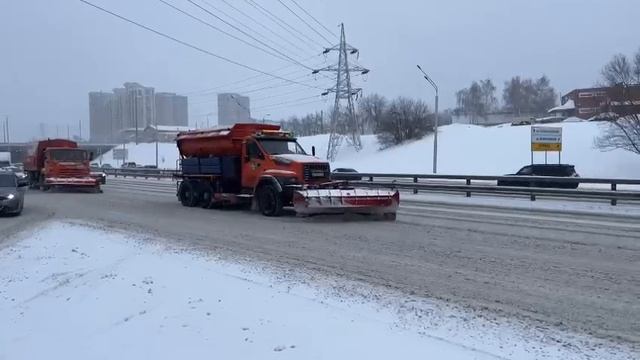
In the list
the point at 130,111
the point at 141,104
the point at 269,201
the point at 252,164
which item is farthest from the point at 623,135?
the point at 130,111

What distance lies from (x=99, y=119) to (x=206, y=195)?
117737mm

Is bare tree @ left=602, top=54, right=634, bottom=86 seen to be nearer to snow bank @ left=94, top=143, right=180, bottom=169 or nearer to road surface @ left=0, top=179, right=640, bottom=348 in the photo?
road surface @ left=0, top=179, right=640, bottom=348

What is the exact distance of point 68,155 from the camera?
34.2 meters

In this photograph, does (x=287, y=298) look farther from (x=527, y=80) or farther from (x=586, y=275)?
(x=527, y=80)

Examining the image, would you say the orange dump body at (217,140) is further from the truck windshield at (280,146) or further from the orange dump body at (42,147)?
the orange dump body at (42,147)

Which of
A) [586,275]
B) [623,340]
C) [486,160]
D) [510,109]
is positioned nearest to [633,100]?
[486,160]

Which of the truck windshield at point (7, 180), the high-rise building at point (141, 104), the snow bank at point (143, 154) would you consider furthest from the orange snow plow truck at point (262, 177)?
the high-rise building at point (141, 104)

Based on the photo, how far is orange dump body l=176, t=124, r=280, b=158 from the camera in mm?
20422

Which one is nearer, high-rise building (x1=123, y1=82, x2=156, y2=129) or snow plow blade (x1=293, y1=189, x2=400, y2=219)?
snow plow blade (x1=293, y1=189, x2=400, y2=219)

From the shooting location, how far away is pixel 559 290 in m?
8.27

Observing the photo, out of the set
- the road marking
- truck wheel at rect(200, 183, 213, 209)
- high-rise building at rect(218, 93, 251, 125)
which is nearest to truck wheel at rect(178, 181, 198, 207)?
truck wheel at rect(200, 183, 213, 209)

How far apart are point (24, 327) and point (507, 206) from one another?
1805 cm

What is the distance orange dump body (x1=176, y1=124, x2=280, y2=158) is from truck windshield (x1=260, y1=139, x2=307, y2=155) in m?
0.89

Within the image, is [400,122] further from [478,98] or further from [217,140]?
[478,98]
